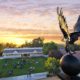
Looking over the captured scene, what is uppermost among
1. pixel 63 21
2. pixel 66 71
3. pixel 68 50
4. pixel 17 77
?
pixel 63 21

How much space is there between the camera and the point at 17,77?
4097cm

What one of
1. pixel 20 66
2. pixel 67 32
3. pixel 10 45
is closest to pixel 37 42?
pixel 10 45

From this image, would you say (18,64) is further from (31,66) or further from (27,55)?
(27,55)

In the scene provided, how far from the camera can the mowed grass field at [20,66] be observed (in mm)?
43062

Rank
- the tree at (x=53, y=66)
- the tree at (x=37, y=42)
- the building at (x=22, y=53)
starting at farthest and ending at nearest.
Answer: the tree at (x=37, y=42), the building at (x=22, y=53), the tree at (x=53, y=66)

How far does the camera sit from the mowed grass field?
43.1 meters

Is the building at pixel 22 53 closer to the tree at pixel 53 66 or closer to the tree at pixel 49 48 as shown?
the tree at pixel 49 48

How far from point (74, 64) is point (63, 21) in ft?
3.59

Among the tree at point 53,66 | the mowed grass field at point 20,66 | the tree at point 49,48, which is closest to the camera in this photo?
the tree at point 53,66

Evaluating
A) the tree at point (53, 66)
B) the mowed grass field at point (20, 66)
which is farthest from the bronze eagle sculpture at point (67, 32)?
the mowed grass field at point (20, 66)

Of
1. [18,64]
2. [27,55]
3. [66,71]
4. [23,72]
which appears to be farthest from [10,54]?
[66,71]

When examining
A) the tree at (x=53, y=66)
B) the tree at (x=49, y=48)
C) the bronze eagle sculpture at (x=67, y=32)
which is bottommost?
the tree at (x=53, y=66)

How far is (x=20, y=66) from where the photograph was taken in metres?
45.9

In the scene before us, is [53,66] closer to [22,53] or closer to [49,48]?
[49,48]
